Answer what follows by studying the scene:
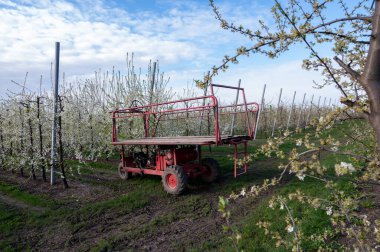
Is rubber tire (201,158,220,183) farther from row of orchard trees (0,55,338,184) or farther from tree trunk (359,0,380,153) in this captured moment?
tree trunk (359,0,380,153)

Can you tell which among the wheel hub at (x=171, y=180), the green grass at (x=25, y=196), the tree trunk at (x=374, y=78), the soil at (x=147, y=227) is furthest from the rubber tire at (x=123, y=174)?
the tree trunk at (x=374, y=78)

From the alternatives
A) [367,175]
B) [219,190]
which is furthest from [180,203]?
[367,175]

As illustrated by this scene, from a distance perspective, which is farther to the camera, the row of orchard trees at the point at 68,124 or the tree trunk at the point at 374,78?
the row of orchard trees at the point at 68,124

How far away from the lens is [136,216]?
507 cm

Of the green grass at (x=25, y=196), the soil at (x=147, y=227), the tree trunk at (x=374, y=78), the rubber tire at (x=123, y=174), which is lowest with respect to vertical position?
the soil at (x=147, y=227)

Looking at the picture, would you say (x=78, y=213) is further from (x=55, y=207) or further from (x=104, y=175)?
(x=104, y=175)

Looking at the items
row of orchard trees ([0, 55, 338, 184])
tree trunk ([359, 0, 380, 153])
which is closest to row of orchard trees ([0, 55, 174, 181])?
row of orchard trees ([0, 55, 338, 184])

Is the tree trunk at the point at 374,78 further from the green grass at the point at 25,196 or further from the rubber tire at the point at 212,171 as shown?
the green grass at the point at 25,196

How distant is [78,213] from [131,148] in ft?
12.5

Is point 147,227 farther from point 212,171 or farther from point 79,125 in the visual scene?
point 79,125

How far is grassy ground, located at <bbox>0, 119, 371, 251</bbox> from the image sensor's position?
3939mm

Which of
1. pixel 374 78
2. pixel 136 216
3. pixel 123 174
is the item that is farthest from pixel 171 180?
pixel 374 78

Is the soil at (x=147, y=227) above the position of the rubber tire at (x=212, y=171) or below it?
below

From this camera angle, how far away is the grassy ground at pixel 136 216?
394 cm
